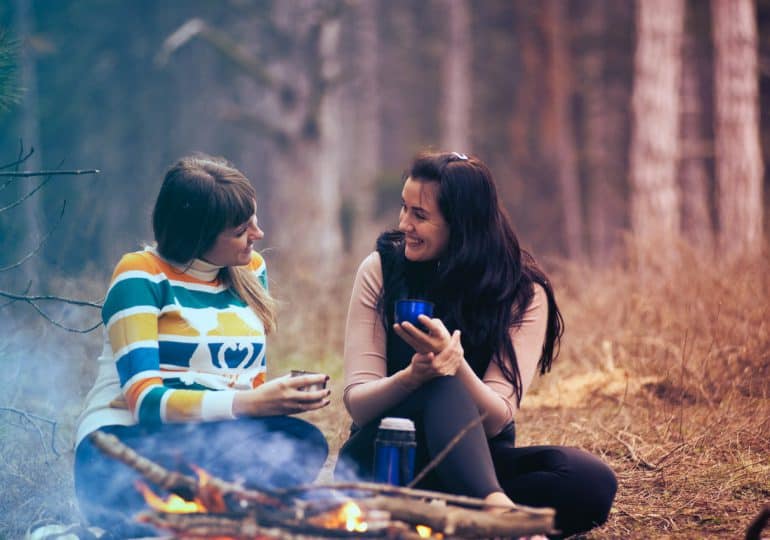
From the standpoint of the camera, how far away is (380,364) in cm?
342

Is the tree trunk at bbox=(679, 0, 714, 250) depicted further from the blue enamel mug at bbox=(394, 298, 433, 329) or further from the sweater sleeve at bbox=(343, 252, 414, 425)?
the blue enamel mug at bbox=(394, 298, 433, 329)

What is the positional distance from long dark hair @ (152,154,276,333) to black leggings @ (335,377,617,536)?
0.88 meters

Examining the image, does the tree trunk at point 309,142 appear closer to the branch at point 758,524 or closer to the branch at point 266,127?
the branch at point 266,127

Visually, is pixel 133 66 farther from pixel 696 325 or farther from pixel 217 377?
pixel 217 377

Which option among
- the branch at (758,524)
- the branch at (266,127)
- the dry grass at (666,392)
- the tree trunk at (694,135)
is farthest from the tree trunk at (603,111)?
the branch at (758,524)

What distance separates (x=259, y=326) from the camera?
Answer: 335cm

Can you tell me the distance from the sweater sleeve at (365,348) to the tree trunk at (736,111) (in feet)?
25.6

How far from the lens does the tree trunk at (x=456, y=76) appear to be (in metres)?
19.8

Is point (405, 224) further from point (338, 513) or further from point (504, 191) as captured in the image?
point (504, 191)

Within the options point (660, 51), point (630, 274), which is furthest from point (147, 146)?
point (630, 274)

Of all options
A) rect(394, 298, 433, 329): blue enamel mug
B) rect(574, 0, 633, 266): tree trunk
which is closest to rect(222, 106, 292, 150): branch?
rect(574, 0, 633, 266): tree trunk

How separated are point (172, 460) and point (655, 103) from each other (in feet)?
30.0

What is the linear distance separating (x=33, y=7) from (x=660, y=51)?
35.0ft

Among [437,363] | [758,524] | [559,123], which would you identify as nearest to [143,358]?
[437,363]
